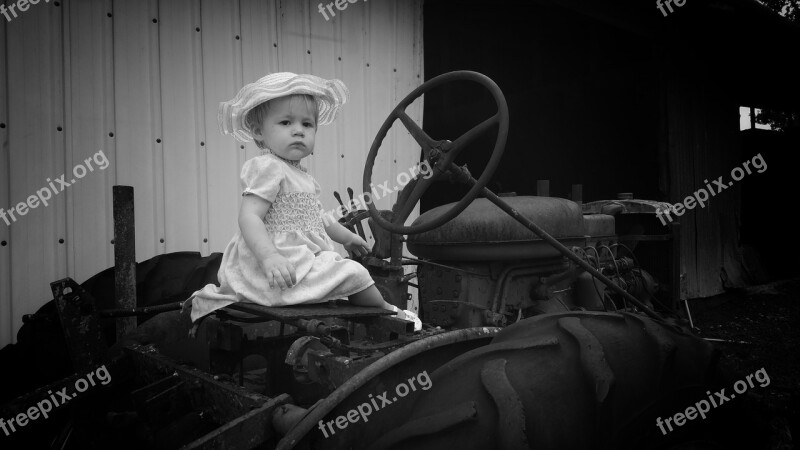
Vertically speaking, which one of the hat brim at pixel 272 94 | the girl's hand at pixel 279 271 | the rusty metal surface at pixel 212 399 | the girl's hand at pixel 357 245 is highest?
the hat brim at pixel 272 94

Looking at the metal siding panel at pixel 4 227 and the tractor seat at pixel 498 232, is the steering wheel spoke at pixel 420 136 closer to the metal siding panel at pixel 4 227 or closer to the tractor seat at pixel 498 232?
the tractor seat at pixel 498 232

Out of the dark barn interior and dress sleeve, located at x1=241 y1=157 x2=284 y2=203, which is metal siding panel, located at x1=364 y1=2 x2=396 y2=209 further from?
dress sleeve, located at x1=241 y1=157 x2=284 y2=203

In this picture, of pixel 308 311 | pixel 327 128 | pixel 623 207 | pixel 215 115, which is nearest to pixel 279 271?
pixel 308 311

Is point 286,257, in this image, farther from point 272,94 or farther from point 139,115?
point 139,115

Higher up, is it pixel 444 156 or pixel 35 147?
pixel 35 147

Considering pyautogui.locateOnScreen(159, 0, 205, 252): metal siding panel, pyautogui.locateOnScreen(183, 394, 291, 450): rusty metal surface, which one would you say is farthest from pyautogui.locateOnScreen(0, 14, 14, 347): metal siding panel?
pyautogui.locateOnScreen(183, 394, 291, 450): rusty metal surface

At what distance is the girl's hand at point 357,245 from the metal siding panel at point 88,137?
1758mm

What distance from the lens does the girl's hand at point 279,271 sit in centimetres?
150

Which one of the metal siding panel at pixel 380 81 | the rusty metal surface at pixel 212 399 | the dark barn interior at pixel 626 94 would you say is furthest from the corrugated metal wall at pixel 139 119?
the dark barn interior at pixel 626 94

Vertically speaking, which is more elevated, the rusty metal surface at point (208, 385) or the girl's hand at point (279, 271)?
the girl's hand at point (279, 271)

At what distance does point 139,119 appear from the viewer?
10.5 feet

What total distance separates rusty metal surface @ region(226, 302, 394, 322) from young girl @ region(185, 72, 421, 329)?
0.13ft

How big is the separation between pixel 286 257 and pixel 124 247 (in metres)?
0.93

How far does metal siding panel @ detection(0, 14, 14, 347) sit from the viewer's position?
2727mm
